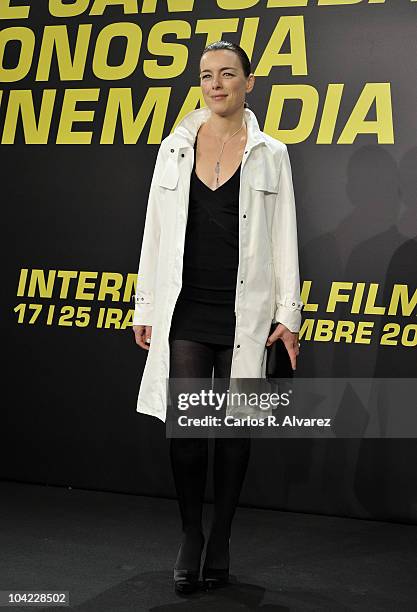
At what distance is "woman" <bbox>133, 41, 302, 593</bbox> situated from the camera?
320 centimetres

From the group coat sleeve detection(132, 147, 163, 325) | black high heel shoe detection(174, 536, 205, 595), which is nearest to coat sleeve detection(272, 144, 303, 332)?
coat sleeve detection(132, 147, 163, 325)

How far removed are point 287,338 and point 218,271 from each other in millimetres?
335

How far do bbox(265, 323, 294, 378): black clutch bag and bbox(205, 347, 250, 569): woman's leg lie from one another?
0.47 feet

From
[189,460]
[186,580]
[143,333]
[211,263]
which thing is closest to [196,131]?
[211,263]

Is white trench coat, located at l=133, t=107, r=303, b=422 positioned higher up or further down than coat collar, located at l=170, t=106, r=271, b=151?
further down

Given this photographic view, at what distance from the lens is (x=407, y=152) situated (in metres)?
4.16

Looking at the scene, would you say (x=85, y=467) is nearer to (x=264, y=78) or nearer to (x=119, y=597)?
(x=119, y=597)

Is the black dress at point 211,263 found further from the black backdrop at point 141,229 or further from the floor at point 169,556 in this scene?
the black backdrop at point 141,229

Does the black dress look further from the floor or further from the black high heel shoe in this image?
the floor

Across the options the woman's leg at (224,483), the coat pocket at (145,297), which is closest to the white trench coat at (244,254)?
the coat pocket at (145,297)

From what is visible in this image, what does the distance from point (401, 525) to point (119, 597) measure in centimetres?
153

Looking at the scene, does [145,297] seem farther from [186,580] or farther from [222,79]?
[186,580]

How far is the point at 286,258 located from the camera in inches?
129

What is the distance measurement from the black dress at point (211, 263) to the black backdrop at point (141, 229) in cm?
116
